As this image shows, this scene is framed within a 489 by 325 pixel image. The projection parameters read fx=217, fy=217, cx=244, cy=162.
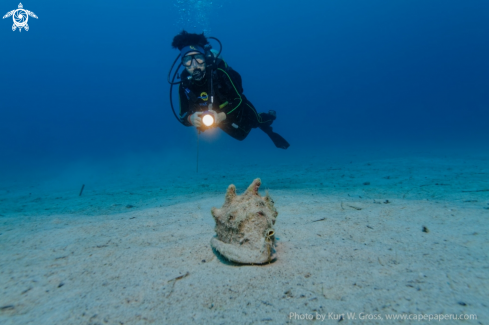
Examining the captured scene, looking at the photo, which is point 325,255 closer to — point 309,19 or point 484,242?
point 484,242

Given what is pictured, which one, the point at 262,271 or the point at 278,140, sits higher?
the point at 278,140

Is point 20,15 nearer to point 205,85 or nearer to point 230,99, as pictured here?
point 205,85

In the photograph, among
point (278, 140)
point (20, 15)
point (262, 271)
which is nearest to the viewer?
point (262, 271)

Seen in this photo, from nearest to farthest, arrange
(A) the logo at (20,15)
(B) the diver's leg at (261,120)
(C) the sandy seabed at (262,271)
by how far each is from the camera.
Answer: (C) the sandy seabed at (262,271), (B) the diver's leg at (261,120), (A) the logo at (20,15)

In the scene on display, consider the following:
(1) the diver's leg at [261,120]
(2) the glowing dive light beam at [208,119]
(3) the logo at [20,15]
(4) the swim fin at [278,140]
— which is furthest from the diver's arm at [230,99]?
(3) the logo at [20,15]

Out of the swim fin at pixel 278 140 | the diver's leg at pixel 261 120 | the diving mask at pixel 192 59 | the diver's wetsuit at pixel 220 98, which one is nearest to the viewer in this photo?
the diving mask at pixel 192 59

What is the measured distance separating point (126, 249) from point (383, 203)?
4.53 metres

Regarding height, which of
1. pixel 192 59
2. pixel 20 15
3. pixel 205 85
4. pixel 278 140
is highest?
pixel 20 15

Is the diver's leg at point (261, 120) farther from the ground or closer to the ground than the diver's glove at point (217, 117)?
farther from the ground

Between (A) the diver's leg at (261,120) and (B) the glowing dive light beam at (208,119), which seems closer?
(B) the glowing dive light beam at (208,119)

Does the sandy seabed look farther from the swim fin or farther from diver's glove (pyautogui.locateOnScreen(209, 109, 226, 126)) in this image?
the swim fin

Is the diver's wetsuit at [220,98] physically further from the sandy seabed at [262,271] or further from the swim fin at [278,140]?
the sandy seabed at [262,271]

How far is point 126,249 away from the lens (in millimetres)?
2684

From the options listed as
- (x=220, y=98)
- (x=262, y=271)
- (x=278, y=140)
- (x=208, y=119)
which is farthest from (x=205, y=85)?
(x=262, y=271)
